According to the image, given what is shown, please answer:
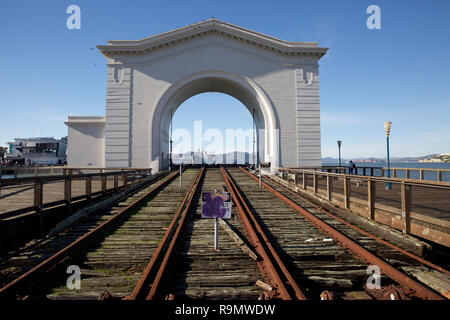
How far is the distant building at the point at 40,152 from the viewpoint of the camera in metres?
64.8

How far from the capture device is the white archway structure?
23.5 metres

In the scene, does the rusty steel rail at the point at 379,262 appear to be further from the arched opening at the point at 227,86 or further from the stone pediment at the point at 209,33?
the stone pediment at the point at 209,33

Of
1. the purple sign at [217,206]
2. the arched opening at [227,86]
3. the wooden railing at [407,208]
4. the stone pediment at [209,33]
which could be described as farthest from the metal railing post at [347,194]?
the stone pediment at [209,33]

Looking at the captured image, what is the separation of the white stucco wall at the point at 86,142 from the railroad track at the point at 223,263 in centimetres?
2004

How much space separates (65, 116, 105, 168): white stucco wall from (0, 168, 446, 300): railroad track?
2004 cm

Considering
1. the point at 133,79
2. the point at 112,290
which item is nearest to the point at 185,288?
the point at 112,290

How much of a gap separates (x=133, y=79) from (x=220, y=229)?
71.9 ft

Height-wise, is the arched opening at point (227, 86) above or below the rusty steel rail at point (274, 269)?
above

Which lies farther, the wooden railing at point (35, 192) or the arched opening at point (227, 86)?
the arched opening at point (227, 86)

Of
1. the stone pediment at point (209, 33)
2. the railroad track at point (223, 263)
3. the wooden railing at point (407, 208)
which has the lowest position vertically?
the railroad track at point (223, 263)

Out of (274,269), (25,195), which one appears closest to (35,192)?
(25,195)
